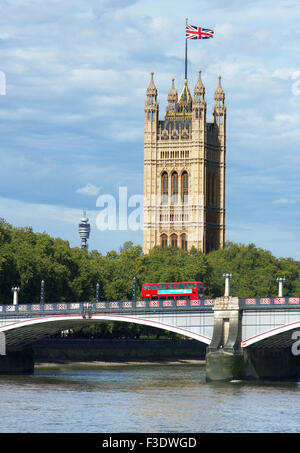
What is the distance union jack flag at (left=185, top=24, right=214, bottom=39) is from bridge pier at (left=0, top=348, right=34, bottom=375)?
58.1 meters

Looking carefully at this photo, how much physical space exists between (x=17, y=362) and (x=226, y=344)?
→ 23065mm

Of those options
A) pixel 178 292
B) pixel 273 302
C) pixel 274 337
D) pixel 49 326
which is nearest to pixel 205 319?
pixel 274 337

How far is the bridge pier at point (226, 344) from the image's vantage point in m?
92.4

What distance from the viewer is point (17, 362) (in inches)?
4294

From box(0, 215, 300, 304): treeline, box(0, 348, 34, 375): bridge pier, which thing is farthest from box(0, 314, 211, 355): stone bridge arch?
box(0, 215, 300, 304): treeline

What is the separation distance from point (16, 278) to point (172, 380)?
28.6 meters

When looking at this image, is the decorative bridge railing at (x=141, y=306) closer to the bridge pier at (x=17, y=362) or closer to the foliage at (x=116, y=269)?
the bridge pier at (x=17, y=362)

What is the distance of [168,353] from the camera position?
14362cm

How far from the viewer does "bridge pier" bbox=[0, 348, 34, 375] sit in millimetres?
107875

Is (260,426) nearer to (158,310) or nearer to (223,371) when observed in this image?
(223,371)

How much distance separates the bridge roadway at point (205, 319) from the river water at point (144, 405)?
11.2ft

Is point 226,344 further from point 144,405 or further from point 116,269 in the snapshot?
point 116,269
